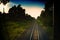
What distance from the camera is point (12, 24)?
3.47 meters

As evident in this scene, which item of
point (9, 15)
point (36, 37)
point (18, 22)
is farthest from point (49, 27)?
point (9, 15)

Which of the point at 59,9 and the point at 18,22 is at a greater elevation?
the point at 59,9

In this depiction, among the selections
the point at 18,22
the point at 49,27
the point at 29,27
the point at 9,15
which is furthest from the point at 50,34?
the point at 9,15

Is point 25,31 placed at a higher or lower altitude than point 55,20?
lower

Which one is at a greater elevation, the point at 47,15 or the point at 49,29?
the point at 47,15

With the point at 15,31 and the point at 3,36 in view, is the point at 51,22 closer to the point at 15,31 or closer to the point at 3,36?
the point at 15,31

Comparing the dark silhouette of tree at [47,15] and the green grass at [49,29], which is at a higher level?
the dark silhouette of tree at [47,15]

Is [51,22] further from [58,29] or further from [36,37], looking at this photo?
[36,37]

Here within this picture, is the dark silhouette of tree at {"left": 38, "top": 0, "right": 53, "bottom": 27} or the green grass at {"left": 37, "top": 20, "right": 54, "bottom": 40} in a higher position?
the dark silhouette of tree at {"left": 38, "top": 0, "right": 53, "bottom": 27}

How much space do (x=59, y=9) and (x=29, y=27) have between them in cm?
76

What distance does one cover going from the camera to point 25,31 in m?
3.54

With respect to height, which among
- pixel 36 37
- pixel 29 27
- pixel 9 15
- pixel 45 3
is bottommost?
pixel 36 37

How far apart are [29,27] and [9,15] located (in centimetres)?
51

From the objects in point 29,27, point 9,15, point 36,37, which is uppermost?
point 9,15
